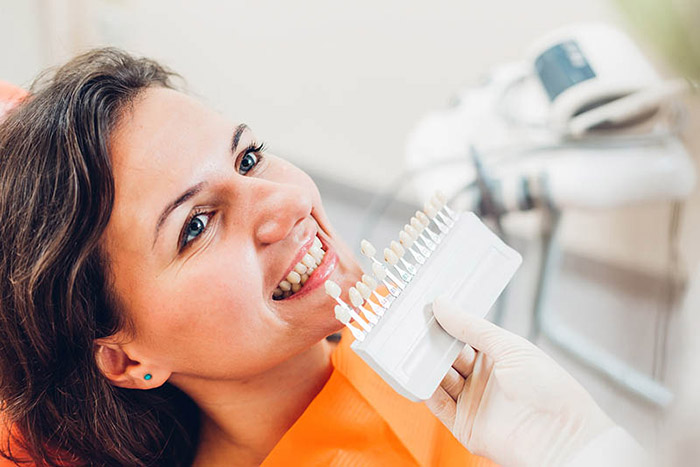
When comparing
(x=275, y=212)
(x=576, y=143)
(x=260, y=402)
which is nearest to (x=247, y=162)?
(x=275, y=212)

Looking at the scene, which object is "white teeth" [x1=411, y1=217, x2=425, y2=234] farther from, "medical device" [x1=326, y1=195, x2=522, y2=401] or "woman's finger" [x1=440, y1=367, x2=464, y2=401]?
"woman's finger" [x1=440, y1=367, x2=464, y2=401]

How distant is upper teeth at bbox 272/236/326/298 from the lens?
87cm

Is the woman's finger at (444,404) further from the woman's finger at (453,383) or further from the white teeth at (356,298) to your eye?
the white teeth at (356,298)

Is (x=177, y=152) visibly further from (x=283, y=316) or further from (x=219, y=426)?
(x=219, y=426)

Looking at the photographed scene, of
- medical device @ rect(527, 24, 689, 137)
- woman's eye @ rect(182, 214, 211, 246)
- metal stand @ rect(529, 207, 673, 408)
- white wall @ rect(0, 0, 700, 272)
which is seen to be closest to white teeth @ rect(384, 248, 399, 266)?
woman's eye @ rect(182, 214, 211, 246)

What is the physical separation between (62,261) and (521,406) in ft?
1.93

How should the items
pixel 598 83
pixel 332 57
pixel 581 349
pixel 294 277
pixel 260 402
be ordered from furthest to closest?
pixel 332 57
pixel 581 349
pixel 598 83
pixel 260 402
pixel 294 277

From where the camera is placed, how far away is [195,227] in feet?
2.78

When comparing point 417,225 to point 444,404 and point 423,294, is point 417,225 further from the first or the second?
point 444,404

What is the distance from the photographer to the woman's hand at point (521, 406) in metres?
0.75

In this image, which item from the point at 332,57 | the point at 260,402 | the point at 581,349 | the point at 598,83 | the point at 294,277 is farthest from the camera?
the point at 332,57

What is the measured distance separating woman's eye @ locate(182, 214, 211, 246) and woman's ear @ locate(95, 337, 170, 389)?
0.57 feet

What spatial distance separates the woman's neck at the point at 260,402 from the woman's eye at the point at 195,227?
0.78ft

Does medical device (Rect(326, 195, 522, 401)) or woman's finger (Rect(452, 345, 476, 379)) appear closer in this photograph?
medical device (Rect(326, 195, 522, 401))
